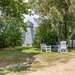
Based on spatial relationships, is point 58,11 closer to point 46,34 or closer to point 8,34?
point 46,34

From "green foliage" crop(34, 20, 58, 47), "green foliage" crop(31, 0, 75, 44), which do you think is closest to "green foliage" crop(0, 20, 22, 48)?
"green foliage" crop(34, 20, 58, 47)

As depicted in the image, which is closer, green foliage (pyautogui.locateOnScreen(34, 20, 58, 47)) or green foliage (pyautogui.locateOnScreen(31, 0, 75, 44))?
green foliage (pyautogui.locateOnScreen(31, 0, 75, 44))

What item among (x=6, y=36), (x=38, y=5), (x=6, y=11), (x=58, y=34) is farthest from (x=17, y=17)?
(x=6, y=36)

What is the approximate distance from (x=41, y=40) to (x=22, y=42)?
3.70 m

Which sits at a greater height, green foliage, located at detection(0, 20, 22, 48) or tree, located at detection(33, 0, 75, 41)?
tree, located at detection(33, 0, 75, 41)

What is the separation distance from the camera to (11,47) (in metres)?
26.3

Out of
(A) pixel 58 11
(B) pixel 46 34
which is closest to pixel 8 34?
(B) pixel 46 34

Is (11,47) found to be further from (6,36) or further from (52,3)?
(52,3)

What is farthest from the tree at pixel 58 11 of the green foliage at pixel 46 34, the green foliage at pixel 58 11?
the green foliage at pixel 46 34

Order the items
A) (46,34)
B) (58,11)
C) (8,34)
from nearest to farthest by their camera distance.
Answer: (58,11) < (46,34) < (8,34)

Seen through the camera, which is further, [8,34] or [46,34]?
[8,34]

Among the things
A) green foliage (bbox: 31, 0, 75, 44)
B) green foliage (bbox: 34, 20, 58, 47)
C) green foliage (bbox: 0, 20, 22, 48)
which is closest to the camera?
green foliage (bbox: 31, 0, 75, 44)

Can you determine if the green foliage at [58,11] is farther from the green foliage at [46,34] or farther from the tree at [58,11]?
the green foliage at [46,34]

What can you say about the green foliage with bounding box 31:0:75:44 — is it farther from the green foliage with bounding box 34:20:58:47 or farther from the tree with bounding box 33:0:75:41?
the green foliage with bounding box 34:20:58:47
